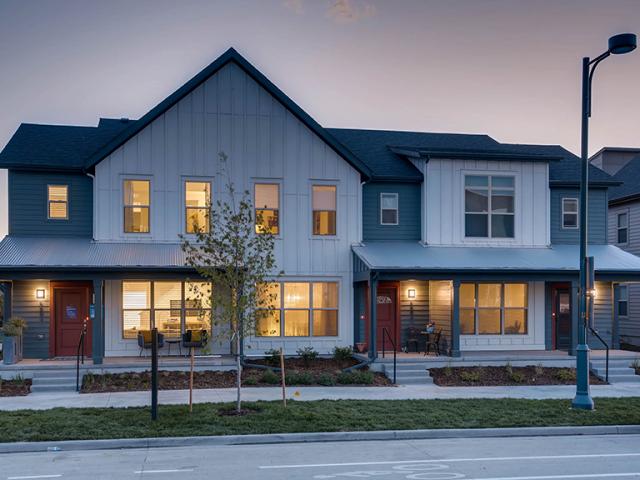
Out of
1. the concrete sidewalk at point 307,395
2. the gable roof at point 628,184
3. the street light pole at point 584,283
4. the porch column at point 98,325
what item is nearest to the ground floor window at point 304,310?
the concrete sidewalk at point 307,395

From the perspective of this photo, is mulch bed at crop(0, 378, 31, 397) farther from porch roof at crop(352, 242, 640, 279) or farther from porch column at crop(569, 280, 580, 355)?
porch column at crop(569, 280, 580, 355)

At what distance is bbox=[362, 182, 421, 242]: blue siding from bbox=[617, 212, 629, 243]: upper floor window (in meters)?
12.7

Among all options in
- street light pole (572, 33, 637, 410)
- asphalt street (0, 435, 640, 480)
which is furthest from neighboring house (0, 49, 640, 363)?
asphalt street (0, 435, 640, 480)

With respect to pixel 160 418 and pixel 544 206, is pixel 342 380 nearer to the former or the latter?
pixel 160 418

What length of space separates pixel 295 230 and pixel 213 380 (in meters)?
5.88

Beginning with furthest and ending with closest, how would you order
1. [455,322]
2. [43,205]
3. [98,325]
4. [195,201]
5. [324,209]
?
Answer: [324,209] < [195,201] < [43,205] < [455,322] < [98,325]

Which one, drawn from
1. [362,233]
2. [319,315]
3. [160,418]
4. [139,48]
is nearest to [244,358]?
[319,315]

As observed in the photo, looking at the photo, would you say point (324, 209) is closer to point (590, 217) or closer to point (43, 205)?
point (43, 205)

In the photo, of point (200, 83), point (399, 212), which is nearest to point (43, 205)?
point (200, 83)

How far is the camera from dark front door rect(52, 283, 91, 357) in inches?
801

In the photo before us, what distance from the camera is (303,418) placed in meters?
12.8

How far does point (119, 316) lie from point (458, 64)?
608 inches

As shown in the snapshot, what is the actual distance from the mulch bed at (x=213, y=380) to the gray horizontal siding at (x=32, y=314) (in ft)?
11.3

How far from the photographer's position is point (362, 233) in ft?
73.6
